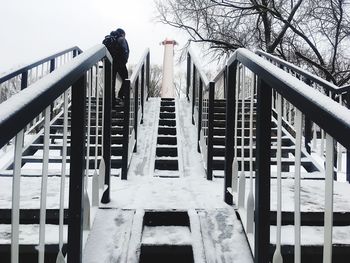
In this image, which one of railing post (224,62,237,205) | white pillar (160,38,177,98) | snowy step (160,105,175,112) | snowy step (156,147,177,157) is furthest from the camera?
white pillar (160,38,177,98)

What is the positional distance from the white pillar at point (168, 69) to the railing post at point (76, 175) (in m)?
16.6

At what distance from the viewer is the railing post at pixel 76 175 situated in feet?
6.11

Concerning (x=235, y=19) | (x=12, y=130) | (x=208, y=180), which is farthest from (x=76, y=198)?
(x=235, y=19)

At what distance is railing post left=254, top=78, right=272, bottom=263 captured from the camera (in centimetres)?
184

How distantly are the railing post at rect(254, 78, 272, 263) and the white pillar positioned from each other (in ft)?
54.6

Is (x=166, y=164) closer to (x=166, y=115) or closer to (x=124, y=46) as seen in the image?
(x=166, y=115)

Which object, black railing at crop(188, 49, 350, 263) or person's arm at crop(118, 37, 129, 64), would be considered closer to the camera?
black railing at crop(188, 49, 350, 263)

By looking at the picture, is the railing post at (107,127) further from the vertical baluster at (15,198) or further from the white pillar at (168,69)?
the white pillar at (168,69)

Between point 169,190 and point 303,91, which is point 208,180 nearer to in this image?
point 169,190

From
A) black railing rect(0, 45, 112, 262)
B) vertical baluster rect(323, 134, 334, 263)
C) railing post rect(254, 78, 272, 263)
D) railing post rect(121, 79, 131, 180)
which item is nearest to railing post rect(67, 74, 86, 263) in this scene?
black railing rect(0, 45, 112, 262)

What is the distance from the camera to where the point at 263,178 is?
1843 mm

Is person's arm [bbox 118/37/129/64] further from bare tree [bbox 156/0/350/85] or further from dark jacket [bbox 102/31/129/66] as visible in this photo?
bare tree [bbox 156/0/350/85]

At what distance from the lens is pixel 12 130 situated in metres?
1.07

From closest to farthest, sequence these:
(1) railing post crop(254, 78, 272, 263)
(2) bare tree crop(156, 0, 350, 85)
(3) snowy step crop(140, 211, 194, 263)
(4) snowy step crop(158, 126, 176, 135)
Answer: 1. (1) railing post crop(254, 78, 272, 263)
2. (3) snowy step crop(140, 211, 194, 263)
3. (4) snowy step crop(158, 126, 176, 135)
4. (2) bare tree crop(156, 0, 350, 85)
